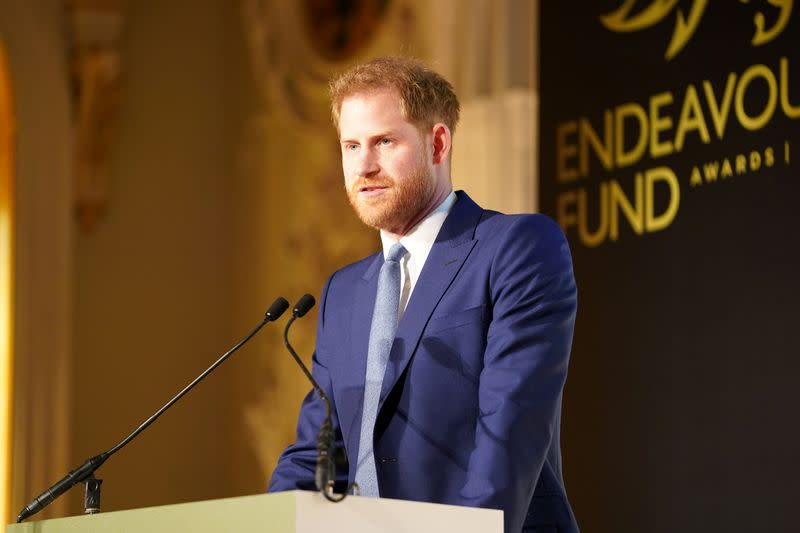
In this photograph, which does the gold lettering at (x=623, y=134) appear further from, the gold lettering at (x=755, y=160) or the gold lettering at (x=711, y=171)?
the gold lettering at (x=755, y=160)

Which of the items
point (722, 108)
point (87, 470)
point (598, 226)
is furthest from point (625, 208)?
point (87, 470)

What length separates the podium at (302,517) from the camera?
1714 mm

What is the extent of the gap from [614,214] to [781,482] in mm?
1033

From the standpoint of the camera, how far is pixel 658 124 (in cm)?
397

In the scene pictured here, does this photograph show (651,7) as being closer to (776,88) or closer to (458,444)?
(776,88)

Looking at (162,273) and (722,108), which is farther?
(162,273)

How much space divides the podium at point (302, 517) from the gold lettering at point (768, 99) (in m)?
2.06

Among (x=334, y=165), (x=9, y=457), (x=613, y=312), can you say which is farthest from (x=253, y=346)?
(x=613, y=312)

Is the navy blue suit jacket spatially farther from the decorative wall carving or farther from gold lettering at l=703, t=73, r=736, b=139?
the decorative wall carving

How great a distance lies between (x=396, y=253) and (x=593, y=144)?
1.79 m

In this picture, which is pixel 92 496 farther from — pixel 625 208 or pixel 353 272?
pixel 625 208

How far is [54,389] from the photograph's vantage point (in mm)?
5645

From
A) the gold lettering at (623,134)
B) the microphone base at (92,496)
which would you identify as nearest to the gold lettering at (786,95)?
the gold lettering at (623,134)

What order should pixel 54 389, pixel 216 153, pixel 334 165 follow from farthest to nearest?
pixel 216 153
pixel 334 165
pixel 54 389
